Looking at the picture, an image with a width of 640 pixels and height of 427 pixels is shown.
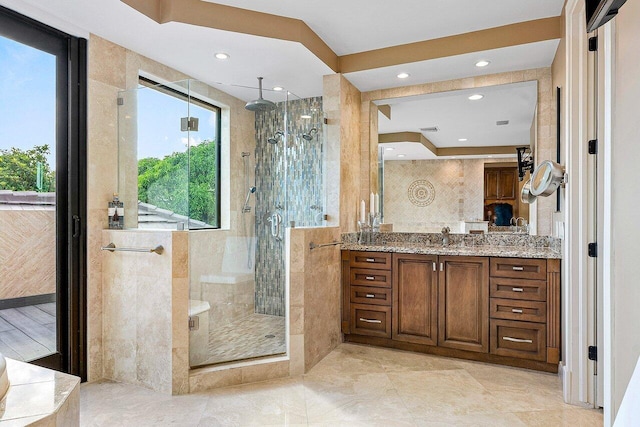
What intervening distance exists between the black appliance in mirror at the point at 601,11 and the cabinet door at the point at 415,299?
231 centimetres

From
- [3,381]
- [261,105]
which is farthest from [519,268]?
[3,381]

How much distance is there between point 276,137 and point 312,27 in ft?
2.80

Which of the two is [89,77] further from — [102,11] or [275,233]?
[275,233]

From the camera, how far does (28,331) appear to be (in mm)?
2426

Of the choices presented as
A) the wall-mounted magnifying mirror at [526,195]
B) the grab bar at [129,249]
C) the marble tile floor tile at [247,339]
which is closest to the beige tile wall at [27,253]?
the grab bar at [129,249]

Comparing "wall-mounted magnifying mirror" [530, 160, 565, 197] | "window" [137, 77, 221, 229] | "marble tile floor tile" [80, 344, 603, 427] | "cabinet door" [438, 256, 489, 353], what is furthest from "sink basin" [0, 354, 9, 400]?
"wall-mounted magnifying mirror" [530, 160, 565, 197]

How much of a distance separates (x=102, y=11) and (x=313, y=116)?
66.8 inches

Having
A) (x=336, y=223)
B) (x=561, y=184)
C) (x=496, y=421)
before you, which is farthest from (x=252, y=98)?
(x=496, y=421)

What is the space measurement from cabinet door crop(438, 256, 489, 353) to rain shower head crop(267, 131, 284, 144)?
63.7 inches

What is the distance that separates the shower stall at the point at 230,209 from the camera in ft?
8.70

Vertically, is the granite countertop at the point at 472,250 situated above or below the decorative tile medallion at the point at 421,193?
below

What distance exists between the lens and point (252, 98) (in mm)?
3027

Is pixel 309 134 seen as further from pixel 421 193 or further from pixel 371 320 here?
pixel 371 320

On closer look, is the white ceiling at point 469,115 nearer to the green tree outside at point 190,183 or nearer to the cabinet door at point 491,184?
the cabinet door at point 491,184
